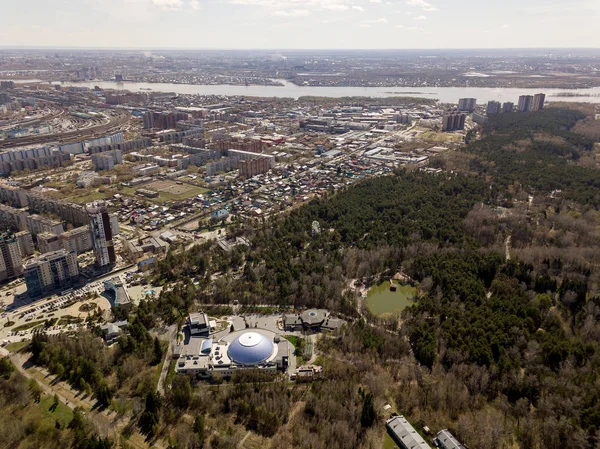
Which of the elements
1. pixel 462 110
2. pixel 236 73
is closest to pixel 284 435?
pixel 462 110

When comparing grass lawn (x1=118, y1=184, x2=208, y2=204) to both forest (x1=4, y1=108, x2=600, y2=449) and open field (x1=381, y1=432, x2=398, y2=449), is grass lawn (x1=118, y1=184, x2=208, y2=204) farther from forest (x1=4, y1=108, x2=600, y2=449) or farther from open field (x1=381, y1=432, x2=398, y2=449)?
open field (x1=381, y1=432, x2=398, y2=449)

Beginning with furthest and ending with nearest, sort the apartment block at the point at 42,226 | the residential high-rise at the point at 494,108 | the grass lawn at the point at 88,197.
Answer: the residential high-rise at the point at 494,108 < the grass lawn at the point at 88,197 < the apartment block at the point at 42,226

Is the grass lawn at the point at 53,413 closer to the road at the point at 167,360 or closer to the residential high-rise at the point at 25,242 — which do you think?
the road at the point at 167,360

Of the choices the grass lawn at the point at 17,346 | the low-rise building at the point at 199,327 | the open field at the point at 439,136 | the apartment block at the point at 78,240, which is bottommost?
the grass lawn at the point at 17,346

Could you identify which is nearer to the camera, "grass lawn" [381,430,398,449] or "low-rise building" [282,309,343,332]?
"grass lawn" [381,430,398,449]

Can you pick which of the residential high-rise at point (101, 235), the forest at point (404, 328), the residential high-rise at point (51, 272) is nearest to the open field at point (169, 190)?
the forest at point (404, 328)

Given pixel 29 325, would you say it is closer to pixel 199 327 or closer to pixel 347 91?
pixel 199 327

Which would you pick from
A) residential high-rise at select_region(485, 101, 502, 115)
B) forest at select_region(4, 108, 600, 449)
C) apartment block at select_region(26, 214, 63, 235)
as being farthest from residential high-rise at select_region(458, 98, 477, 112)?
apartment block at select_region(26, 214, 63, 235)
